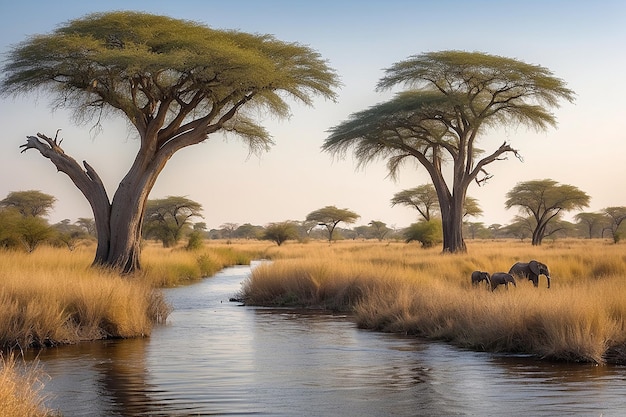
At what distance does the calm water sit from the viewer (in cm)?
798

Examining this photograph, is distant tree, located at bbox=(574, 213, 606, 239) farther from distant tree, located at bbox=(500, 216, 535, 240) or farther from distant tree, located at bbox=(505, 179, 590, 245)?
distant tree, located at bbox=(505, 179, 590, 245)

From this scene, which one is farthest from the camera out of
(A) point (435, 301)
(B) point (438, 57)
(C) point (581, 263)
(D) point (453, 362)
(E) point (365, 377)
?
(B) point (438, 57)

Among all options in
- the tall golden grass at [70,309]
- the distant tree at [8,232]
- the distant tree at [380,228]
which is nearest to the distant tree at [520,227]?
the distant tree at [380,228]

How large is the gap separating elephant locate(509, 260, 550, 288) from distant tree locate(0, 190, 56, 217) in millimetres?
53183

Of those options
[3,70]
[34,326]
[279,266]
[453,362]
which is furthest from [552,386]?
[3,70]

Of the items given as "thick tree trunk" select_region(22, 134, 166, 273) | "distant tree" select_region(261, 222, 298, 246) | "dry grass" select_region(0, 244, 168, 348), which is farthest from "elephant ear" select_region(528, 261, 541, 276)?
"distant tree" select_region(261, 222, 298, 246)

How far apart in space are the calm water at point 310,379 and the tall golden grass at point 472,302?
0.53 meters

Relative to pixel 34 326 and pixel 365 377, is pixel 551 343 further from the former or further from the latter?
pixel 34 326

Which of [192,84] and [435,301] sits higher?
[192,84]

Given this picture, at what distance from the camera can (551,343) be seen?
11.1 m

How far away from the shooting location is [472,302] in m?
13.4

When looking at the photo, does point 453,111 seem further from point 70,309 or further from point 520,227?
point 520,227

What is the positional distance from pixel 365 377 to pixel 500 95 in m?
23.7

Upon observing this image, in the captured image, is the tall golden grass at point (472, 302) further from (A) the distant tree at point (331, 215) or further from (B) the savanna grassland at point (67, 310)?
(A) the distant tree at point (331, 215)
